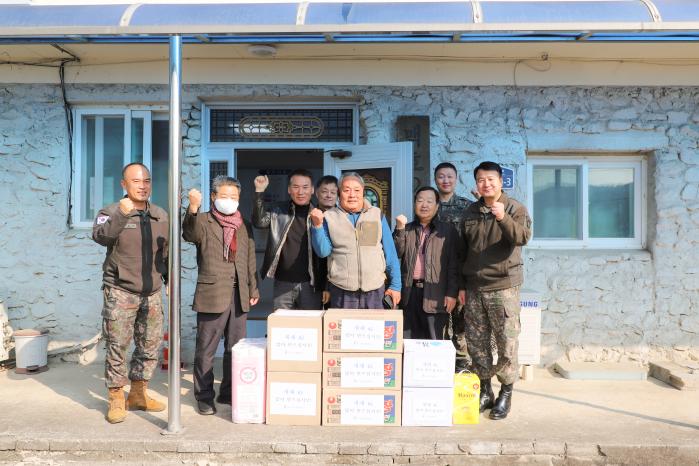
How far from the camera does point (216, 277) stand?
13.4 ft

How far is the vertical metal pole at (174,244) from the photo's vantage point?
3.62m

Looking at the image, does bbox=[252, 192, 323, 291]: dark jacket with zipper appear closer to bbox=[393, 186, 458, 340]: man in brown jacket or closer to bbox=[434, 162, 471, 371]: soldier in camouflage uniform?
bbox=[393, 186, 458, 340]: man in brown jacket

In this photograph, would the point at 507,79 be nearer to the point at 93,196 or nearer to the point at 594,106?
the point at 594,106

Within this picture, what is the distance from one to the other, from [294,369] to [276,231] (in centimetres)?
110

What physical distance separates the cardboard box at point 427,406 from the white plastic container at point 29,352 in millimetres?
3760

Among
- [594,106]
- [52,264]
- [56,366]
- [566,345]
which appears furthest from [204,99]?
[566,345]

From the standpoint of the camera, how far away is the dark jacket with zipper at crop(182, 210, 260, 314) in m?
4.04

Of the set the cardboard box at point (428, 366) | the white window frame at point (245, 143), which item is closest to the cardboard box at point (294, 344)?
the cardboard box at point (428, 366)

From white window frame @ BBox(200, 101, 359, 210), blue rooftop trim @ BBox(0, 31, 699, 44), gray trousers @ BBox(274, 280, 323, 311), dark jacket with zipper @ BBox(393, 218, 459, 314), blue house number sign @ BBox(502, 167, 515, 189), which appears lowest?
gray trousers @ BBox(274, 280, 323, 311)

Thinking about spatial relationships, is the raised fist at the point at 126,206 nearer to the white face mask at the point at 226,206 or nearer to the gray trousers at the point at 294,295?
the white face mask at the point at 226,206

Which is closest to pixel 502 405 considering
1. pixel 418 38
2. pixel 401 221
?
pixel 401 221

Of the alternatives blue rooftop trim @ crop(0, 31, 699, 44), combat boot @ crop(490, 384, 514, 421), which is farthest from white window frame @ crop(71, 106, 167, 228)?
combat boot @ crop(490, 384, 514, 421)

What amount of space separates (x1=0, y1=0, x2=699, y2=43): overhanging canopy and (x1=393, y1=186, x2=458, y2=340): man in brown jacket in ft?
4.28

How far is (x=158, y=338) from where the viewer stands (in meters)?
4.19
